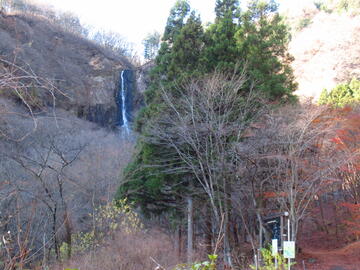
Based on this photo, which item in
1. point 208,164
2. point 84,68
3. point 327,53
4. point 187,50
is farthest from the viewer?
point 84,68

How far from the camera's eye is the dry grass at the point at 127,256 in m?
8.75

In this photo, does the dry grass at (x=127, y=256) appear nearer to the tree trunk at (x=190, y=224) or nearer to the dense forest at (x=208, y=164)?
the dense forest at (x=208, y=164)

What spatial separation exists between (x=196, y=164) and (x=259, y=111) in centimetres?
235

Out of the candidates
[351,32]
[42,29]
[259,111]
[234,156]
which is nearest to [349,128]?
[259,111]

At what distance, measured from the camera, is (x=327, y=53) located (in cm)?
4300

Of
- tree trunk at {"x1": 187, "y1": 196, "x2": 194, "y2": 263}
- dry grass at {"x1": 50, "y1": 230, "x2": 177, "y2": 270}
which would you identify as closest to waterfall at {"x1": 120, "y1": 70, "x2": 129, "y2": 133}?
tree trunk at {"x1": 187, "y1": 196, "x2": 194, "y2": 263}

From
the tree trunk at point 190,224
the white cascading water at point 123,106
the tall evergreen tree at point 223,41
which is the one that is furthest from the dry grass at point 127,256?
the white cascading water at point 123,106

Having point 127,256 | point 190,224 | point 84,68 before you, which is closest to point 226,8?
point 190,224

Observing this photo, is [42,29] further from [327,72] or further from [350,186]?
[350,186]

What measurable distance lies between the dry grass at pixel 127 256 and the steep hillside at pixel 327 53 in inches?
1045

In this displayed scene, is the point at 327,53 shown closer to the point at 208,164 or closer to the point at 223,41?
the point at 223,41

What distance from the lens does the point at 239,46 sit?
1311 centimetres

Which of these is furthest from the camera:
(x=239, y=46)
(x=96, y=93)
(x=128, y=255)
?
(x=96, y=93)

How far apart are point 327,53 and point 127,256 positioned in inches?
1560
